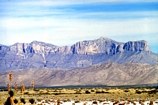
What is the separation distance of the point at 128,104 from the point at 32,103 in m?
12.5

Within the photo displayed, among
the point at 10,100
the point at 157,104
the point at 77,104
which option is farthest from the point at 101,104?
the point at 10,100

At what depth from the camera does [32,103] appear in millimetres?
49688

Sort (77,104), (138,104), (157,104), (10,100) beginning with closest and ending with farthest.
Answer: (10,100), (157,104), (138,104), (77,104)

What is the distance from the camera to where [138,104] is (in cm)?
4966

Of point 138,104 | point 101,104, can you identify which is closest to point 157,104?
point 138,104

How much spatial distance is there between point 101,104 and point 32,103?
31.2 feet

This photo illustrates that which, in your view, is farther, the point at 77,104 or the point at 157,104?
the point at 77,104

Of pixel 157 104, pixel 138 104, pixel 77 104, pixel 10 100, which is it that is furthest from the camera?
pixel 77 104

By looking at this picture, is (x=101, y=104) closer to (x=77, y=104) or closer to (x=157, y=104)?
(x=77, y=104)

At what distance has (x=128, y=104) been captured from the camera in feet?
162

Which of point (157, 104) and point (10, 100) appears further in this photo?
point (157, 104)

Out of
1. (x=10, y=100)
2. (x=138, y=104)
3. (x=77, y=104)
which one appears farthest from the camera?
(x=77, y=104)

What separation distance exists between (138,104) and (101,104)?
5.31 metres

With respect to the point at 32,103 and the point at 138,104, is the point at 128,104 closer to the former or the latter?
the point at 138,104
